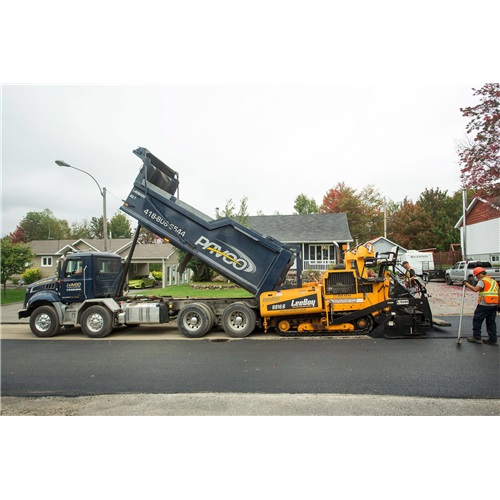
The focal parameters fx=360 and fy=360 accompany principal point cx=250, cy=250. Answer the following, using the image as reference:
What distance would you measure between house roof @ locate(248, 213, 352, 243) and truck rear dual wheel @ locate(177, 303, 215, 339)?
22.3m

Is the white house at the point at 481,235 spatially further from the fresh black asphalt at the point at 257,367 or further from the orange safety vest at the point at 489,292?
the fresh black asphalt at the point at 257,367

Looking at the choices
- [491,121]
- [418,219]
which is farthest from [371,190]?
[491,121]

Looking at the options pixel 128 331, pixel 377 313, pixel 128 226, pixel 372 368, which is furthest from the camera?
pixel 128 226

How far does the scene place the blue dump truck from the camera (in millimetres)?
8766

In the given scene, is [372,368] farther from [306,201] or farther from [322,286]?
[306,201]

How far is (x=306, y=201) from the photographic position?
6762cm

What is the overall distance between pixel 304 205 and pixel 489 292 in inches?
2389

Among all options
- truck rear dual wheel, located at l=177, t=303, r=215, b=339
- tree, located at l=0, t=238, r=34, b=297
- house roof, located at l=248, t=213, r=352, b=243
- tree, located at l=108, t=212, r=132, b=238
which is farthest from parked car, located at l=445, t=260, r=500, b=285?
tree, located at l=108, t=212, r=132, b=238

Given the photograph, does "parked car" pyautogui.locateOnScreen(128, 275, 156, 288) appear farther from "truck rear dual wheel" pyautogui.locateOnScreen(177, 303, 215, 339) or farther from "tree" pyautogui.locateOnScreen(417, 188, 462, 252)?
"tree" pyautogui.locateOnScreen(417, 188, 462, 252)

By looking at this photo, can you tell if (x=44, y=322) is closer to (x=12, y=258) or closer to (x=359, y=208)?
(x=12, y=258)

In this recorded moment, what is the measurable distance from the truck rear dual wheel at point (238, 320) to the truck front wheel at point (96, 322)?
3.07 metres

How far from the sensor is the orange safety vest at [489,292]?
7673 mm

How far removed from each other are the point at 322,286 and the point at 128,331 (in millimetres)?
5685

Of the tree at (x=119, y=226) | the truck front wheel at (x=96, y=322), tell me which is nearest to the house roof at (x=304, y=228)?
the truck front wheel at (x=96, y=322)
